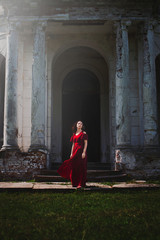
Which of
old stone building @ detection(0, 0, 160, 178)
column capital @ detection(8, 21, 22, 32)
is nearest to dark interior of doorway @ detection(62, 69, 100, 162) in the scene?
old stone building @ detection(0, 0, 160, 178)

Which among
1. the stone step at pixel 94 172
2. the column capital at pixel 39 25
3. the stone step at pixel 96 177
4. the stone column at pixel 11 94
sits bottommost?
the stone step at pixel 96 177

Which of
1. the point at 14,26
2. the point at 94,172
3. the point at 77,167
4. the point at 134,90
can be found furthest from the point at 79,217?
the point at 14,26

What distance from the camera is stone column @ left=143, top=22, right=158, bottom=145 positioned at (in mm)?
9500

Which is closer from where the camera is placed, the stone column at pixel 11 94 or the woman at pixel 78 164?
the woman at pixel 78 164

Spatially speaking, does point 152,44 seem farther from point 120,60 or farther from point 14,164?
point 14,164

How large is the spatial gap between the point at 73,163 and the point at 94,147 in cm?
593

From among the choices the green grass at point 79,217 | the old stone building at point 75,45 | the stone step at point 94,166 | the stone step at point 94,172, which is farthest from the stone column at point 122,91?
the green grass at point 79,217

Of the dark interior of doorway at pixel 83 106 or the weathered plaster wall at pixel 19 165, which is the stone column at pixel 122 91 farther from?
the dark interior of doorway at pixel 83 106

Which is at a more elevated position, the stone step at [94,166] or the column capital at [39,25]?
the column capital at [39,25]

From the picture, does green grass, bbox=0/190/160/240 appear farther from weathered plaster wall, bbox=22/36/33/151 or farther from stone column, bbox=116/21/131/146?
weathered plaster wall, bbox=22/36/33/151

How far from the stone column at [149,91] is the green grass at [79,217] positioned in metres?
4.00

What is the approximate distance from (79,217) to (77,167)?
2.63 m

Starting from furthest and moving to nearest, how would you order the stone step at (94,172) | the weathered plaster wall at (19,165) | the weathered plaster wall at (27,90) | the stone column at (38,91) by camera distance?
the weathered plaster wall at (27,90) < the stone column at (38,91) < the weathered plaster wall at (19,165) < the stone step at (94,172)

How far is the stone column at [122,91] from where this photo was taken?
9422mm
